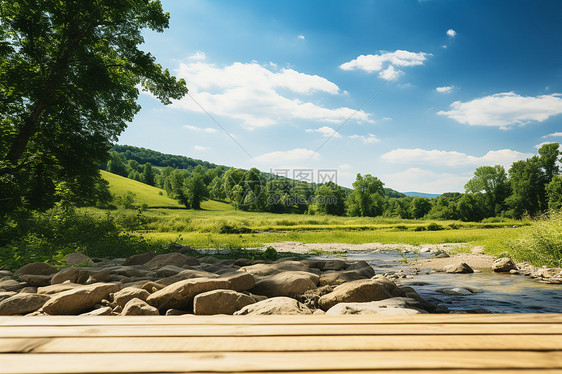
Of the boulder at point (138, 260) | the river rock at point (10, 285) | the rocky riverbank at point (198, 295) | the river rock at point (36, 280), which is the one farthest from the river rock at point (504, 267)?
the river rock at point (10, 285)

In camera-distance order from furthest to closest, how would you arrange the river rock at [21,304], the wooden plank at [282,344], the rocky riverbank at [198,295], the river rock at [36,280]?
1. the river rock at [36,280]
2. the river rock at [21,304]
3. the rocky riverbank at [198,295]
4. the wooden plank at [282,344]

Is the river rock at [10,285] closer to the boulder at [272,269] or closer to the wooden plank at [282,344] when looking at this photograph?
the boulder at [272,269]

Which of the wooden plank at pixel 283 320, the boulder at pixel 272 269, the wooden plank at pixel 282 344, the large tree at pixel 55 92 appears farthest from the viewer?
the large tree at pixel 55 92

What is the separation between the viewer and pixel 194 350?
69.6 inches

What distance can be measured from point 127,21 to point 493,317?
17.7m

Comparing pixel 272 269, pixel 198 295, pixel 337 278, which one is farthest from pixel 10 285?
pixel 337 278

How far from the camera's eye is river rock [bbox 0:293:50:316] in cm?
411

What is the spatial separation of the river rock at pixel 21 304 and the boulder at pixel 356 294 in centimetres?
408

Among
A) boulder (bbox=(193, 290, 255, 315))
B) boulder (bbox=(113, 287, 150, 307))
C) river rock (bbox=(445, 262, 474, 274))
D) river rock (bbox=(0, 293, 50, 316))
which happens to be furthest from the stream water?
river rock (bbox=(0, 293, 50, 316))

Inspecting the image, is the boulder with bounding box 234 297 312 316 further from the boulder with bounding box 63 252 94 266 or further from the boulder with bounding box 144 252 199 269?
the boulder with bounding box 63 252 94 266

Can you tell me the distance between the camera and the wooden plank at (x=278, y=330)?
2.00 meters

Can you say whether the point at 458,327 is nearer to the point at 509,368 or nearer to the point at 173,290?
the point at 509,368

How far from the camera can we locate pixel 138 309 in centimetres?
383

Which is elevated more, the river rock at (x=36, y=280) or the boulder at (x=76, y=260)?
the river rock at (x=36, y=280)
